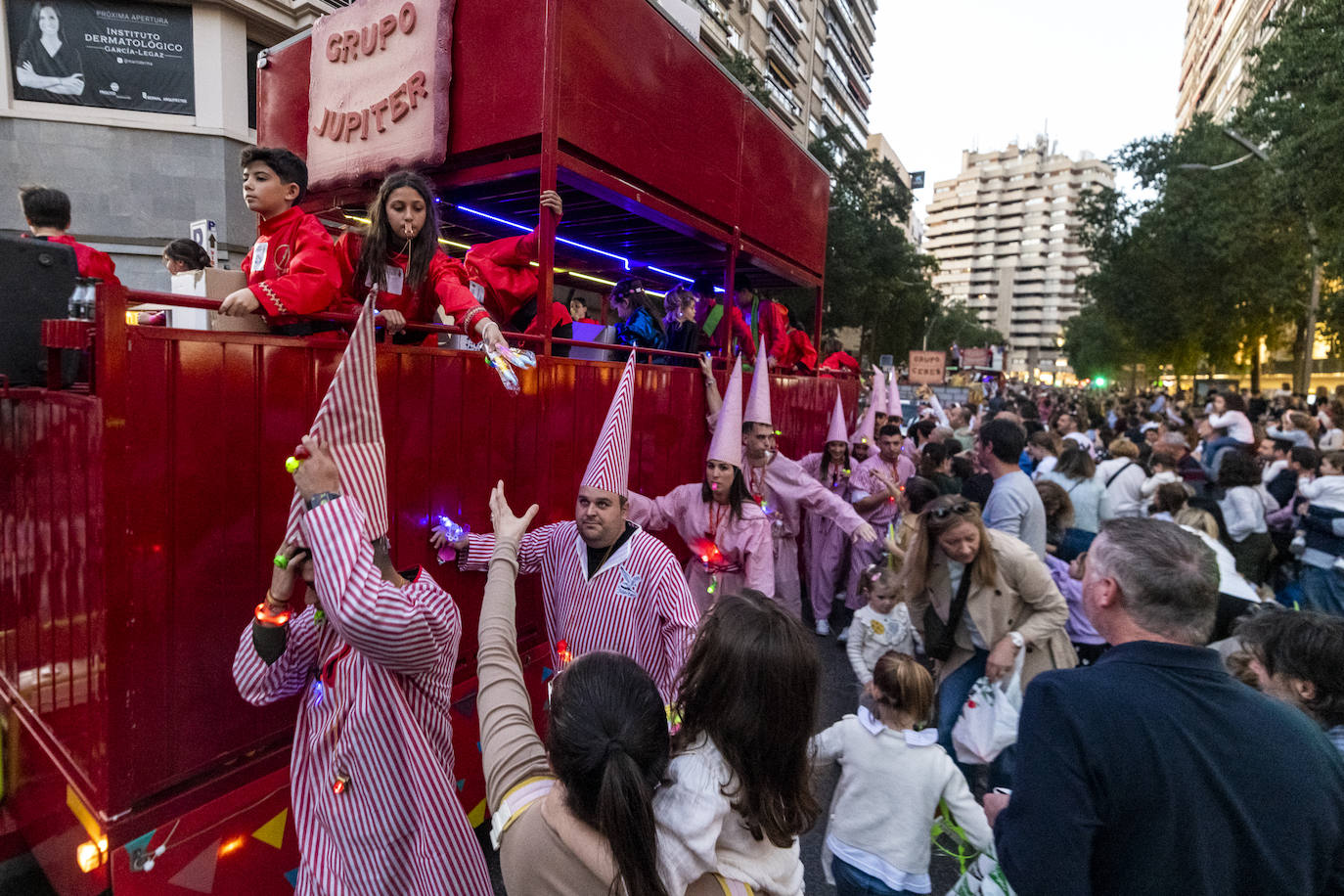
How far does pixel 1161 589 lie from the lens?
5.49 ft

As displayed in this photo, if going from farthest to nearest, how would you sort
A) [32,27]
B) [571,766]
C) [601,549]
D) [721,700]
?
[32,27] < [601,549] < [721,700] < [571,766]

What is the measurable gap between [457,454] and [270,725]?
1.36 metres

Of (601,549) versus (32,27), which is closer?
(601,549)

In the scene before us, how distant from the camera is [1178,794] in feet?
4.90

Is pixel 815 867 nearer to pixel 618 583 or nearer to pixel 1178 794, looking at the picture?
pixel 618 583

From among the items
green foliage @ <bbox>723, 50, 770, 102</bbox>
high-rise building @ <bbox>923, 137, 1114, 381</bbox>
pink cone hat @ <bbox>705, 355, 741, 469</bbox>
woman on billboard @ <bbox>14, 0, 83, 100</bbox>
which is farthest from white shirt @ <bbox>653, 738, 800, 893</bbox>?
high-rise building @ <bbox>923, 137, 1114, 381</bbox>

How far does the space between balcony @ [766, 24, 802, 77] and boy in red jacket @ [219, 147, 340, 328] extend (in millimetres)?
37986

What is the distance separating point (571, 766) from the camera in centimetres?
138

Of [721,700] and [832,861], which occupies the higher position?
[721,700]

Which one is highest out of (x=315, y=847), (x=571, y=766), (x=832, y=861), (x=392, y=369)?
(x=392, y=369)

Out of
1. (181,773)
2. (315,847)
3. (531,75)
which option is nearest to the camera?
(315,847)

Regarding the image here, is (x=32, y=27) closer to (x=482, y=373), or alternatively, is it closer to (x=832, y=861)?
(x=482, y=373)

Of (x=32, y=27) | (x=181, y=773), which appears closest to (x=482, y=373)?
(x=181, y=773)

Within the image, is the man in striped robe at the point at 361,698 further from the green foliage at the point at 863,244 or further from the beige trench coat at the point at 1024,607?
the green foliage at the point at 863,244
